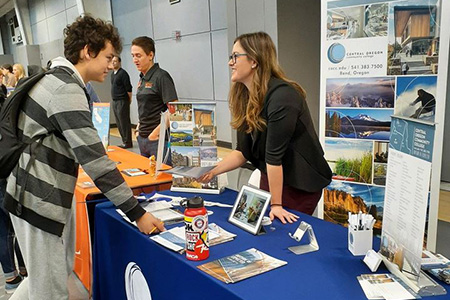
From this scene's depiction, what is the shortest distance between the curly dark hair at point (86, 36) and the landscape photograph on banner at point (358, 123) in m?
1.71

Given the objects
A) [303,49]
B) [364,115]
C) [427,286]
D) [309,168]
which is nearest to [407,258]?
[427,286]

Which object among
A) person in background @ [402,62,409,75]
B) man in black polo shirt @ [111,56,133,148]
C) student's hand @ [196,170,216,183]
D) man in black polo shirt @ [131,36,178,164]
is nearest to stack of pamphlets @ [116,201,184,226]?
student's hand @ [196,170,216,183]

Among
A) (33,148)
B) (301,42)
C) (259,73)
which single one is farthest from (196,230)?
(301,42)

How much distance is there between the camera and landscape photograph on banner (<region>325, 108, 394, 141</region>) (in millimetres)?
2566

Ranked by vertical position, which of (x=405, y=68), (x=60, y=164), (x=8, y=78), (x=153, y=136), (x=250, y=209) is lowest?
(x=250, y=209)

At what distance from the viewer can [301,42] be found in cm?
397

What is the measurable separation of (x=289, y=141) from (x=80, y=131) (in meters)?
0.84

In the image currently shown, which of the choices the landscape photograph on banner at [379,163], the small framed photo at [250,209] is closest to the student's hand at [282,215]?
the small framed photo at [250,209]

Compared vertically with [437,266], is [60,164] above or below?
above

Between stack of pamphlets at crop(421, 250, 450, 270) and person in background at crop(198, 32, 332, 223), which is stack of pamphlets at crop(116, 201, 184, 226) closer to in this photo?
person in background at crop(198, 32, 332, 223)

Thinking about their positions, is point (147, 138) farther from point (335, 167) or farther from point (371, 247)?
point (371, 247)

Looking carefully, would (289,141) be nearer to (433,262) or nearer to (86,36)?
(433,262)

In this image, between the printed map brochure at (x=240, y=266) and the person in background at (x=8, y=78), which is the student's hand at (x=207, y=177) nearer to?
the printed map brochure at (x=240, y=266)

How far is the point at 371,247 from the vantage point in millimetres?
1229
